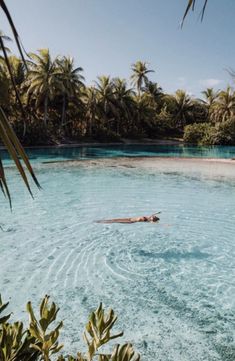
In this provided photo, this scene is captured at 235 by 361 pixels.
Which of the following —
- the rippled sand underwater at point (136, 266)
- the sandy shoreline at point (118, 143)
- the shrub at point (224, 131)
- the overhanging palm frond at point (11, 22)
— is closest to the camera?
the overhanging palm frond at point (11, 22)

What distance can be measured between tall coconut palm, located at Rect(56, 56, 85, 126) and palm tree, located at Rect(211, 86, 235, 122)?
19.8 m

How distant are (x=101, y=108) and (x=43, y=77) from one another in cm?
927

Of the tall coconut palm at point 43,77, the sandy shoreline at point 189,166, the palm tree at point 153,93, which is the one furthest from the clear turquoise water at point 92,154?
the palm tree at point 153,93

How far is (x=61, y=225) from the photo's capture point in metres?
7.60

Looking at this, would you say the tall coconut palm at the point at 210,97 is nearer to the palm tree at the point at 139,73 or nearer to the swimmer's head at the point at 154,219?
the palm tree at the point at 139,73

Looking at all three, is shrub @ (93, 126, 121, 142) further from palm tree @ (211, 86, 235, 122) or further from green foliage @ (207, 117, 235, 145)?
palm tree @ (211, 86, 235, 122)

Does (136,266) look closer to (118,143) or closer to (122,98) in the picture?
(118,143)

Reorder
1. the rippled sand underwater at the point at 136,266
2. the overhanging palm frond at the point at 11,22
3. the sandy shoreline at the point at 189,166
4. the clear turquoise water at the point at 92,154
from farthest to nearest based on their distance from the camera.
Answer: the clear turquoise water at the point at 92,154 < the sandy shoreline at the point at 189,166 < the rippled sand underwater at the point at 136,266 < the overhanging palm frond at the point at 11,22

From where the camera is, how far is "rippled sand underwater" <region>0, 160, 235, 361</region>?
3699 millimetres

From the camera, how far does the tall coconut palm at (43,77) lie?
1082 inches

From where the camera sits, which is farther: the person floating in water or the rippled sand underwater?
the person floating in water

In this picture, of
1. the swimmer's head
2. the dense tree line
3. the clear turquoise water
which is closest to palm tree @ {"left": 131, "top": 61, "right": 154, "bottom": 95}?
the dense tree line

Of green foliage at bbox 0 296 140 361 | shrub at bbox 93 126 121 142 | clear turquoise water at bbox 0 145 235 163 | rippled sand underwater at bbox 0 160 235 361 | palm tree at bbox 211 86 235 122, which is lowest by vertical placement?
rippled sand underwater at bbox 0 160 235 361

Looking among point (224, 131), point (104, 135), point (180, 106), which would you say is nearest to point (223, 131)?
point (224, 131)
